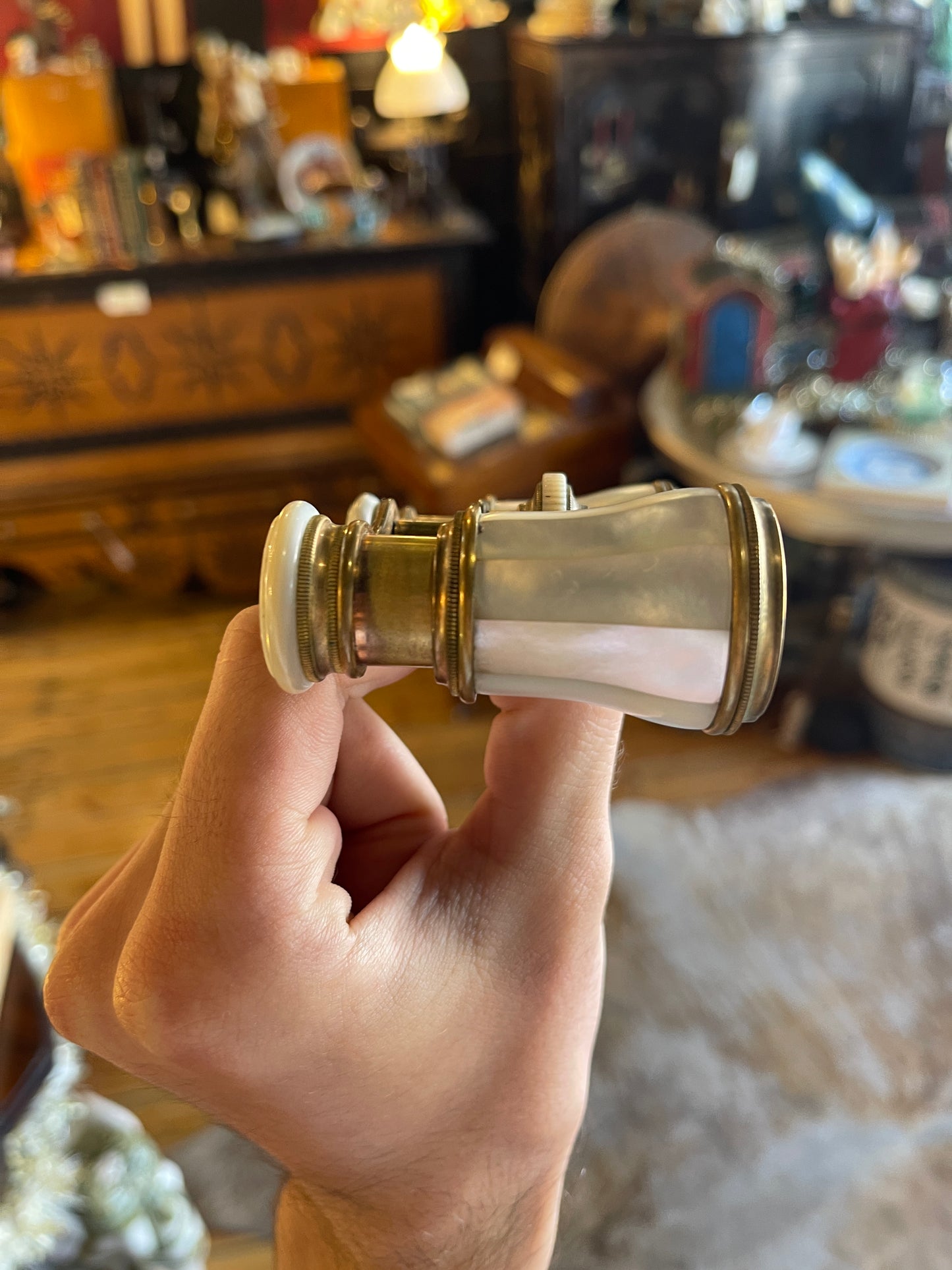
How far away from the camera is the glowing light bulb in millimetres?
1594

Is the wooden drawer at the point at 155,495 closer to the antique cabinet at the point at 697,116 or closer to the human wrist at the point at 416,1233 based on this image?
the antique cabinet at the point at 697,116

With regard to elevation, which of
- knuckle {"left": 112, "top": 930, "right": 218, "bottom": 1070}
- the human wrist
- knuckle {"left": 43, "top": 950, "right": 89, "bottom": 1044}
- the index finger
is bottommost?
the human wrist

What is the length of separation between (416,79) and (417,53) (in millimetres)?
43

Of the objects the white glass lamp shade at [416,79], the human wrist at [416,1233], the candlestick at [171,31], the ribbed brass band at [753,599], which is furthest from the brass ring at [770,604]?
the candlestick at [171,31]

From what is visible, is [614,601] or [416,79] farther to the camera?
[416,79]

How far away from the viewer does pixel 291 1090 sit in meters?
0.30

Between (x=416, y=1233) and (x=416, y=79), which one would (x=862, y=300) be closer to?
(x=416, y=79)

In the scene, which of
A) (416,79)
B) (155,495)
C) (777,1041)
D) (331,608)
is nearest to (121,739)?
(331,608)

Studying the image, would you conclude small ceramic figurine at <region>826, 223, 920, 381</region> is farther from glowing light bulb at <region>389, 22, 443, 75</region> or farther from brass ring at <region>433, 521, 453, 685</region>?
brass ring at <region>433, 521, 453, 685</region>

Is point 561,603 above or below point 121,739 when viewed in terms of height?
above

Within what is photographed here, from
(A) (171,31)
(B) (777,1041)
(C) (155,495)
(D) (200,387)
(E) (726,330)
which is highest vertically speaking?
(A) (171,31)

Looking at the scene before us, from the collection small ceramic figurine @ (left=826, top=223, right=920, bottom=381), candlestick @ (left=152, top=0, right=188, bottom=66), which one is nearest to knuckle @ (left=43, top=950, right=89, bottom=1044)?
small ceramic figurine @ (left=826, top=223, right=920, bottom=381)

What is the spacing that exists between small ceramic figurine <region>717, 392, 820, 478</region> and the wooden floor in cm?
63

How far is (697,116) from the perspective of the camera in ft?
5.83
